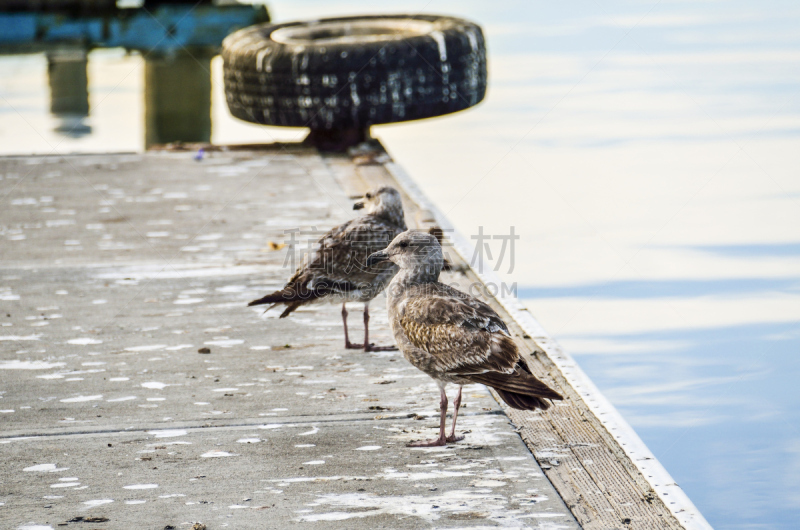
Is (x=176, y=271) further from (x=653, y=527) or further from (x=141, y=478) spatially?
(x=653, y=527)

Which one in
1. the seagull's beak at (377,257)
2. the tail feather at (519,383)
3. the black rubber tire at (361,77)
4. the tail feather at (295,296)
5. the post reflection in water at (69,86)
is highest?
the black rubber tire at (361,77)

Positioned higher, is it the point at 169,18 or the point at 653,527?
the point at 169,18

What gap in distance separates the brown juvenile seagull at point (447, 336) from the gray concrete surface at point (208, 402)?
0.28 metres

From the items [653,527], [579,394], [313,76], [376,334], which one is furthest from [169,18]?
[653,527]

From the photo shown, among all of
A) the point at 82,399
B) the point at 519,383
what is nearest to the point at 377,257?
the point at 519,383

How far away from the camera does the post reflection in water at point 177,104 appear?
45.0 feet

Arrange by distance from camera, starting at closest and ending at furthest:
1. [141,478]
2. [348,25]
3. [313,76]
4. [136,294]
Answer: [141,478] → [136,294] → [313,76] → [348,25]

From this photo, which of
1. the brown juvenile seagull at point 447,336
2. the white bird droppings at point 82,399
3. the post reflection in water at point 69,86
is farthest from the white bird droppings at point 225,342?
the post reflection in water at point 69,86

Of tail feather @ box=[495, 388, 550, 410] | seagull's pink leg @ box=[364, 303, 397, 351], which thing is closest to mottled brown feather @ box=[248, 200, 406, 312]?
seagull's pink leg @ box=[364, 303, 397, 351]

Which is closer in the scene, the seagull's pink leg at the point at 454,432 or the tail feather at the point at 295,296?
the seagull's pink leg at the point at 454,432

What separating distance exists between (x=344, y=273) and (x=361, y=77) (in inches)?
180

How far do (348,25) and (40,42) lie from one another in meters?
5.76

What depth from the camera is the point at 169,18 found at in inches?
582

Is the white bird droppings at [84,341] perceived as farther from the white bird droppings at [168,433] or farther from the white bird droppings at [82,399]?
the white bird droppings at [168,433]
